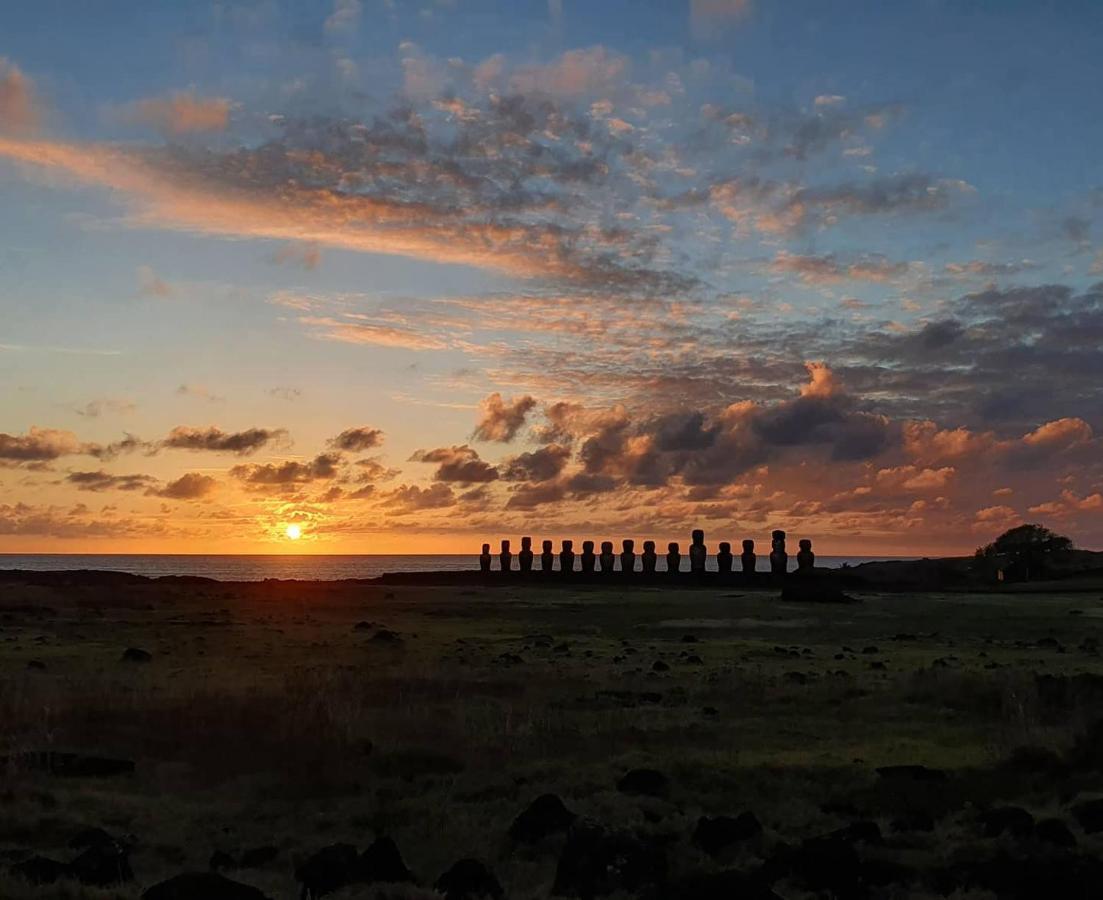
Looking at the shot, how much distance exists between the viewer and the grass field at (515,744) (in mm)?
13641

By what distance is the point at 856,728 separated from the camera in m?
21.4

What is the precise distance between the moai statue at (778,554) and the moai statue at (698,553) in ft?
19.4

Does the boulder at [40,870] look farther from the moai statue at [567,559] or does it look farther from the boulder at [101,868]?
the moai statue at [567,559]

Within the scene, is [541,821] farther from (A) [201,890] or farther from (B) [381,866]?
(A) [201,890]

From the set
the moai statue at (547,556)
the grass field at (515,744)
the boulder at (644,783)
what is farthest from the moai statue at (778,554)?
the boulder at (644,783)

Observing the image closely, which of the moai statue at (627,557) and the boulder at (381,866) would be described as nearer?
the boulder at (381,866)

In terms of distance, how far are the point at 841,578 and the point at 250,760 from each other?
76.6m

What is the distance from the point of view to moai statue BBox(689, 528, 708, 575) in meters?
92.8

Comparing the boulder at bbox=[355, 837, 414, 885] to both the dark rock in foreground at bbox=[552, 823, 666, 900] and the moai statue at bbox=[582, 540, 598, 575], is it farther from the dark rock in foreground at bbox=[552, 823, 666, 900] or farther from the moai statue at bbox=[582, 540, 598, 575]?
the moai statue at bbox=[582, 540, 598, 575]

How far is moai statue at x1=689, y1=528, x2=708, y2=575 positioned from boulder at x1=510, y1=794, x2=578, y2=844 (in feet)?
258

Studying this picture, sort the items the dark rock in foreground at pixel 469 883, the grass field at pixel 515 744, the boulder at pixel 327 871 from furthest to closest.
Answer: the grass field at pixel 515 744
the boulder at pixel 327 871
the dark rock in foreground at pixel 469 883

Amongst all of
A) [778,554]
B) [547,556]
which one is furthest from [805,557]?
[547,556]

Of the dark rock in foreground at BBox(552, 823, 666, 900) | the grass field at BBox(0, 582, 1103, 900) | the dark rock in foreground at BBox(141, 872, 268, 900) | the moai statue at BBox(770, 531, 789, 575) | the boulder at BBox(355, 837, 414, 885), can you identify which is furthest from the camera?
the moai statue at BBox(770, 531, 789, 575)

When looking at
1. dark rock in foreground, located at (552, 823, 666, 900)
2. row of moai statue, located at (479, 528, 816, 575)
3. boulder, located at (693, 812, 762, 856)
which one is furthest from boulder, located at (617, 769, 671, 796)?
row of moai statue, located at (479, 528, 816, 575)
